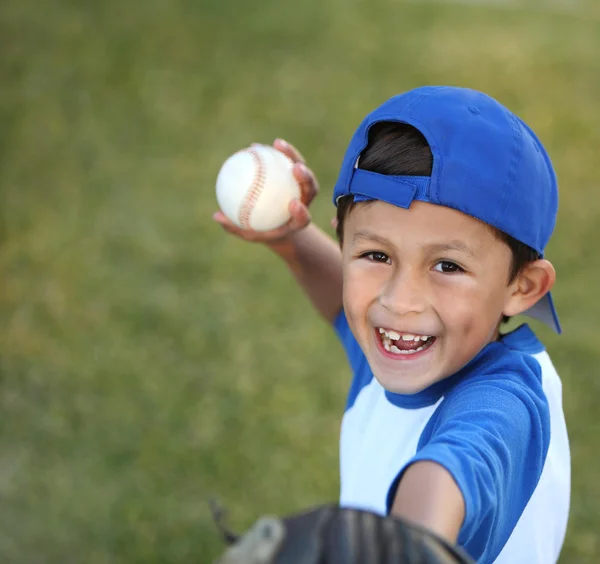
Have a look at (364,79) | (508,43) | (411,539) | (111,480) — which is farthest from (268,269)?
(508,43)

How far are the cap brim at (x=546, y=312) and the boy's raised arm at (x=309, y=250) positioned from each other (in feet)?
1.72

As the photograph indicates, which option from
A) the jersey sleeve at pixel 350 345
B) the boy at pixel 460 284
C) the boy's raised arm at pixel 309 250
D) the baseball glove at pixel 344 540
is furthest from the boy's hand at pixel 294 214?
the baseball glove at pixel 344 540

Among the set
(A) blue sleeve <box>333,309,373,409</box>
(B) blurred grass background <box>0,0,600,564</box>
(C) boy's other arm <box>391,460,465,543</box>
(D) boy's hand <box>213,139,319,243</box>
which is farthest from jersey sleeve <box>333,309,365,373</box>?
(B) blurred grass background <box>0,0,600,564</box>

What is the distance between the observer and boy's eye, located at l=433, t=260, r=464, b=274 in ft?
5.36

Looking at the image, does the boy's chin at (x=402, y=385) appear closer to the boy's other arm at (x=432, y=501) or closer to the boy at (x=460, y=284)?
the boy at (x=460, y=284)

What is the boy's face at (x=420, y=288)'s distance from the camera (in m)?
1.61

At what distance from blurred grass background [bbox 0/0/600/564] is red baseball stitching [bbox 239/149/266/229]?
4.23 ft

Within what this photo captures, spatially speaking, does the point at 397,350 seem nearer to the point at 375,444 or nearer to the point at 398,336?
the point at 398,336

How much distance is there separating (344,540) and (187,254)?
12.6 feet

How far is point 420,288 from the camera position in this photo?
5.29 feet

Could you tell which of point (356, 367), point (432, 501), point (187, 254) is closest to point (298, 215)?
point (356, 367)

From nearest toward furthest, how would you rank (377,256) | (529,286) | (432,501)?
(432,501), (377,256), (529,286)

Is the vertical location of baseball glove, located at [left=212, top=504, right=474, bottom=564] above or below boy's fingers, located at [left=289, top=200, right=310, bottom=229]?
below

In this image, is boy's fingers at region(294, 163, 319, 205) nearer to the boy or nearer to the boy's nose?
the boy
